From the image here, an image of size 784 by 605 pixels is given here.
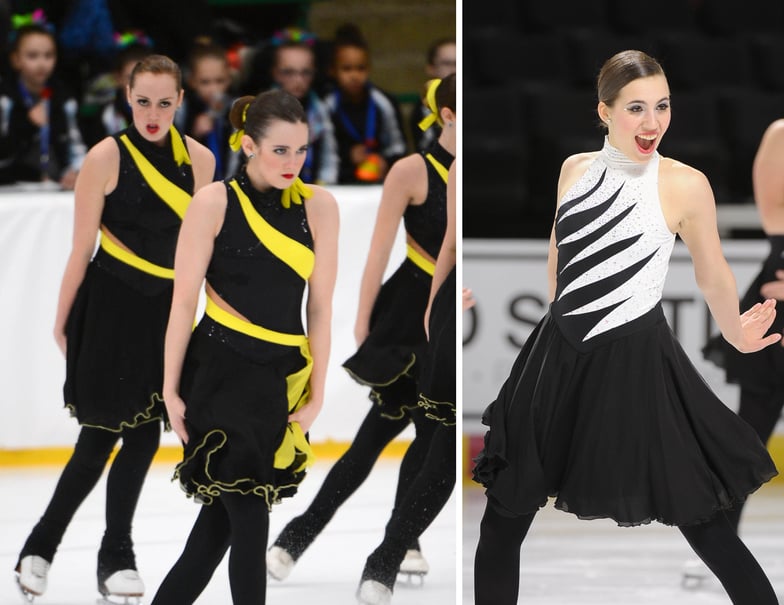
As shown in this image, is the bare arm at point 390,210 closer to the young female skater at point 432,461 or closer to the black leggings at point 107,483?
the young female skater at point 432,461

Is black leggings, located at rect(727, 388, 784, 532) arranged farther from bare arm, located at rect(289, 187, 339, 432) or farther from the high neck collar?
bare arm, located at rect(289, 187, 339, 432)

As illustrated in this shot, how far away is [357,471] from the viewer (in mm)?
3730

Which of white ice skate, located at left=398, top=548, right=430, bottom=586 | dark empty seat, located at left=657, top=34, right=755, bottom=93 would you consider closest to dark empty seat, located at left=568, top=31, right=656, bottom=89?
dark empty seat, located at left=657, top=34, right=755, bottom=93

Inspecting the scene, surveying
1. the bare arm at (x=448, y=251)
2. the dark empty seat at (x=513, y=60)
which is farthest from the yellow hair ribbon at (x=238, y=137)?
the dark empty seat at (x=513, y=60)

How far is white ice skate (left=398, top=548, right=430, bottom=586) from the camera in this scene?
3.59 metres

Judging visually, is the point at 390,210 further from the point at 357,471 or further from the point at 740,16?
the point at 740,16

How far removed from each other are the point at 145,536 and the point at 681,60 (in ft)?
13.7

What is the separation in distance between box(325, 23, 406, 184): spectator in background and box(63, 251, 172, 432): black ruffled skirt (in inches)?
57.3

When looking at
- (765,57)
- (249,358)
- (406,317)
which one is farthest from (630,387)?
(765,57)

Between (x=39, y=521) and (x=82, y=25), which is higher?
(x=82, y=25)

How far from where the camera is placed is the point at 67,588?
348 cm

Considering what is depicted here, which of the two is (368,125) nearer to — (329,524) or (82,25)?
(82,25)

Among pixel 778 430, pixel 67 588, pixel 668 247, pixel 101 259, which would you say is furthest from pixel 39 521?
pixel 778 430

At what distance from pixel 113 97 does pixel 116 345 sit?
0.80 m
